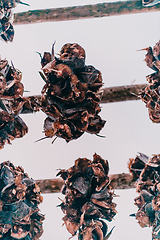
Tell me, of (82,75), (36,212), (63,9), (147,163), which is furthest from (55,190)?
(63,9)

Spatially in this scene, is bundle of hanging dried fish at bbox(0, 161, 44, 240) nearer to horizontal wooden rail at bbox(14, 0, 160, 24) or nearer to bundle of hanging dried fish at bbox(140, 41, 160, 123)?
bundle of hanging dried fish at bbox(140, 41, 160, 123)

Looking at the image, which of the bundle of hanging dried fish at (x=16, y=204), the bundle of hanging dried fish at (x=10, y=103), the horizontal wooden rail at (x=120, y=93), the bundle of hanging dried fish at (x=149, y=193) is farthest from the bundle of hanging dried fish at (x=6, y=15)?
the bundle of hanging dried fish at (x=149, y=193)

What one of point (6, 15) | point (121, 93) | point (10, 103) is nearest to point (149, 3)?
point (121, 93)

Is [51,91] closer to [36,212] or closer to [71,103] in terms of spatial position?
[71,103]

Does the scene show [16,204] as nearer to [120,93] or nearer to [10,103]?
[10,103]

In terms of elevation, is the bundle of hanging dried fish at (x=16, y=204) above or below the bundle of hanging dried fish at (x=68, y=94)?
below

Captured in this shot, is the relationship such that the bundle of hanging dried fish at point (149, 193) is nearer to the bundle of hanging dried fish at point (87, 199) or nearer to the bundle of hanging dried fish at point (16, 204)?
the bundle of hanging dried fish at point (87, 199)
